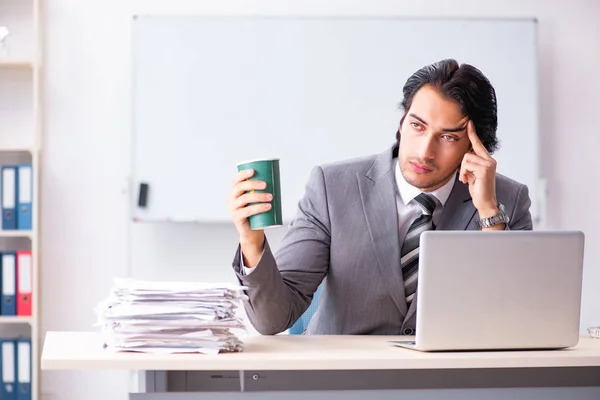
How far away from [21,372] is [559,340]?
2646 millimetres

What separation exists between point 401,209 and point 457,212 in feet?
0.45

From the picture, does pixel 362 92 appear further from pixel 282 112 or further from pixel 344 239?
pixel 344 239

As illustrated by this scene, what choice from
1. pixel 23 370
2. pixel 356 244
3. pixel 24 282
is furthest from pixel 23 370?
pixel 356 244

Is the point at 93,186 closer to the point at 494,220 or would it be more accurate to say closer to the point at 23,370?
the point at 23,370

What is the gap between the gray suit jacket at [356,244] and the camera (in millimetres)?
2092

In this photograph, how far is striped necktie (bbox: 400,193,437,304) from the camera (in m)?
2.11

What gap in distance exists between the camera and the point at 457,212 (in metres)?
2.14

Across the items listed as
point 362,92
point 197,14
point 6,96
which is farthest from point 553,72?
point 6,96

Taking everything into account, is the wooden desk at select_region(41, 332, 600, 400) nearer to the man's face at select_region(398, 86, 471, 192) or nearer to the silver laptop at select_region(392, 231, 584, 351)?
the silver laptop at select_region(392, 231, 584, 351)

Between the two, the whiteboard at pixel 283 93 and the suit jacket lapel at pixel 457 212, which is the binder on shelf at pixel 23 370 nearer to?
the whiteboard at pixel 283 93

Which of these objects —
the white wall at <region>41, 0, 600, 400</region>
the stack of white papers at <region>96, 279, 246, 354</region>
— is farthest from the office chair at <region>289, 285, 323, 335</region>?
the white wall at <region>41, 0, 600, 400</region>

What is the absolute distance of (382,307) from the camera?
2.10 meters

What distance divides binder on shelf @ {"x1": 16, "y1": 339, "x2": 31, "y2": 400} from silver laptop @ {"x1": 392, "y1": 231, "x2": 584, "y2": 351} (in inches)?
99.1

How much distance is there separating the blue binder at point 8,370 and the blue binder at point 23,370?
21 mm
